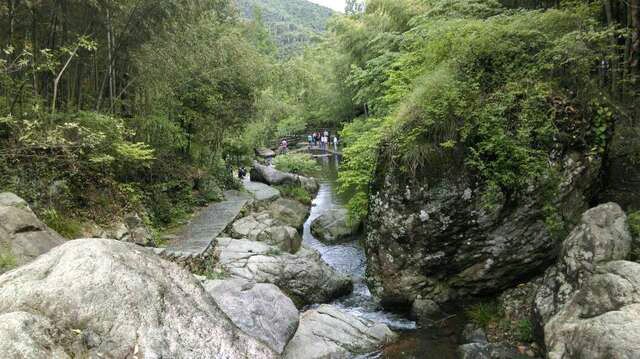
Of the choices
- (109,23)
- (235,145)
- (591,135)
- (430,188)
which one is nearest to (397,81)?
(430,188)

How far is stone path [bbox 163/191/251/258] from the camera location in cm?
920

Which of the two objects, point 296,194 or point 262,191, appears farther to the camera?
point 296,194

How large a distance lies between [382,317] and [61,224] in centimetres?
629

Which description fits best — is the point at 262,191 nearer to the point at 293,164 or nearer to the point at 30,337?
the point at 293,164

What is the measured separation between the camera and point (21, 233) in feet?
21.5

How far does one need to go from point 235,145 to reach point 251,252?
36.1ft

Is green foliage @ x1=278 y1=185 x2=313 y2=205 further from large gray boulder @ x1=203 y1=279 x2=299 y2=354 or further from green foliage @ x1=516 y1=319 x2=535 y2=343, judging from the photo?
green foliage @ x1=516 y1=319 x2=535 y2=343

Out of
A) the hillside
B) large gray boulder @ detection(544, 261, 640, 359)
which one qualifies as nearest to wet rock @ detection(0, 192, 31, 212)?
large gray boulder @ detection(544, 261, 640, 359)

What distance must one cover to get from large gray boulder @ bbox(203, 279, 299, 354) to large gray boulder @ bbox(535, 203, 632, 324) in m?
3.83

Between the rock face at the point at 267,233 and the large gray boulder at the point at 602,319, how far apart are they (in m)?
6.77

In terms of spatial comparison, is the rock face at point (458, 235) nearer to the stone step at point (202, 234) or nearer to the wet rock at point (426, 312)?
the wet rock at point (426, 312)

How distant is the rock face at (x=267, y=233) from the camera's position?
11477 millimetres

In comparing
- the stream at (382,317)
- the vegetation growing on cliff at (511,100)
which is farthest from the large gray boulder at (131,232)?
the vegetation growing on cliff at (511,100)

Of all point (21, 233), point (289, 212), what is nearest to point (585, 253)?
point (21, 233)
